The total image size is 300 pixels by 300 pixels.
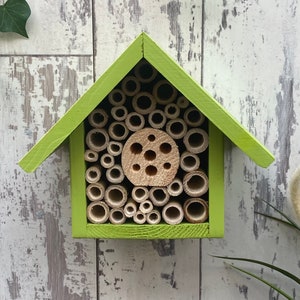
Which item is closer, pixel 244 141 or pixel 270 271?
pixel 244 141

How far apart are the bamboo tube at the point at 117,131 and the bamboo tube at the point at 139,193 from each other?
6 centimetres

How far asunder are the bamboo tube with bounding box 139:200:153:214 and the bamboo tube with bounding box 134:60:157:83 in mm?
137

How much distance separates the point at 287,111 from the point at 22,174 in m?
0.38

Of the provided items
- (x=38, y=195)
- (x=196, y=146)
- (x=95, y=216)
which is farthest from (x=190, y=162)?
(x=38, y=195)

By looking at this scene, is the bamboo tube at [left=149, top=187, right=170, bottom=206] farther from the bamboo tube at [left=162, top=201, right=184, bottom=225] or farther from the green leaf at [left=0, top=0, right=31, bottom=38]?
the green leaf at [left=0, top=0, right=31, bottom=38]

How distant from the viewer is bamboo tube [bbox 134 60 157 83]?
0.55 meters

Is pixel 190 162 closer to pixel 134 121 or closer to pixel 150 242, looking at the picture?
pixel 134 121

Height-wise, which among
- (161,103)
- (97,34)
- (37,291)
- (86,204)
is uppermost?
(97,34)

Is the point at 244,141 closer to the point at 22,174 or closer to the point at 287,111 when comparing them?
the point at 287,111

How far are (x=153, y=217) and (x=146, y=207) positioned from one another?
0.05ft

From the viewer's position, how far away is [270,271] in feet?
2.22

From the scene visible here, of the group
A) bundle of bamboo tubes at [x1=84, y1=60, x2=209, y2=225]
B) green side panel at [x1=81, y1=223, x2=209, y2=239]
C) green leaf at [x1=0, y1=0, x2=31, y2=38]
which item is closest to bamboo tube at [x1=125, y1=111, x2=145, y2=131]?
bundle of bamboo tubes at [x1=84, y1=60, x2=209, y2=225]

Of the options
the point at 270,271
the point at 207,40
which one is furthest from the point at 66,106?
the point at 270,271

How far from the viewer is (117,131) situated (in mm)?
544
